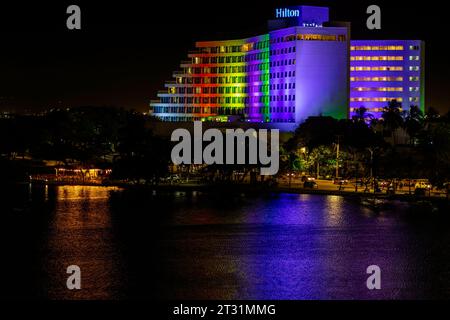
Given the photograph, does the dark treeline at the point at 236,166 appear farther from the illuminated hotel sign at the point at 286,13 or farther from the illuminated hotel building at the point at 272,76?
the illuminated hotel sign at the point at 286,13

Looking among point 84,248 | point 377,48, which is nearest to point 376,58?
point 377,48

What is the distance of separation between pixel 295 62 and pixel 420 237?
2870 inches

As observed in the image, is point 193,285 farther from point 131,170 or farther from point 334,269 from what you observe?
point 131,170

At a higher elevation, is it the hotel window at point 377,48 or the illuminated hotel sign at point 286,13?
the illuminated hotel sign at point 286,13

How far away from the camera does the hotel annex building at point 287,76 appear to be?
136 m

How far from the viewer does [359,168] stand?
367 feet

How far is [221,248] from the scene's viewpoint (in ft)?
207

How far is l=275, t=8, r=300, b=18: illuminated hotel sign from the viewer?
13950cm

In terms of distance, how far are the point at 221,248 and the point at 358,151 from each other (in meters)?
54.5

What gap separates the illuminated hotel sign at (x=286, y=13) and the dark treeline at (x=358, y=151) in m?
22.6

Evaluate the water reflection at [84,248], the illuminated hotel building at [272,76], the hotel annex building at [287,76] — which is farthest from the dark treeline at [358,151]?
the water reflection at [84,248]

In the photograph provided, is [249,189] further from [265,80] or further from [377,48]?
[377,48]

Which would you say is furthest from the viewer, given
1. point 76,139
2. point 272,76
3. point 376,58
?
point 376,58
